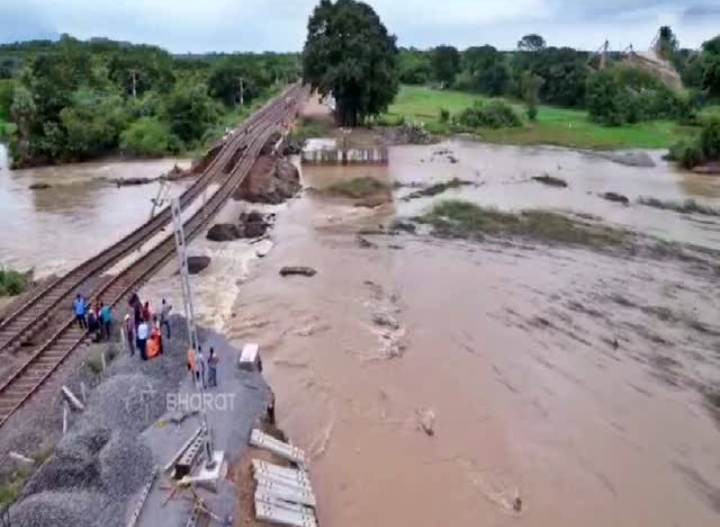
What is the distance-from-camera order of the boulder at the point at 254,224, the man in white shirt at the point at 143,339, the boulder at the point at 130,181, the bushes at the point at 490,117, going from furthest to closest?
the bushes at the point at 490,117, the boulder at the point at 130,181, the boulder at the point at 254,224, the man in white shirt at the point at 143,339

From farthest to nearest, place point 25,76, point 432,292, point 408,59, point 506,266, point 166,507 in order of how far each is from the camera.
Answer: point 408,59 < point 25,76 < point 506,266 < point 432,292 < point 166,507

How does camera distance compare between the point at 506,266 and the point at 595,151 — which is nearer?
the point at 506,266

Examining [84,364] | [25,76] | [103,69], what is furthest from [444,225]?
[103,69]

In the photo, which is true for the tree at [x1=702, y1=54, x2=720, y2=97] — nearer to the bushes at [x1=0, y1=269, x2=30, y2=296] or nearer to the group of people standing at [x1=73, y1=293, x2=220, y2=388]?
the group of people standing at [x1=73, y1=293, x2=220, y2=388]

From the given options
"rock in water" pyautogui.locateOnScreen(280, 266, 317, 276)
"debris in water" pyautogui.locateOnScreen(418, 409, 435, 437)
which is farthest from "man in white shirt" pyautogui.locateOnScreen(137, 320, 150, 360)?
"rock in water" pyautogui.locateOnScreen(280, 266, 317, 276)

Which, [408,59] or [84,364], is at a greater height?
[408,59]

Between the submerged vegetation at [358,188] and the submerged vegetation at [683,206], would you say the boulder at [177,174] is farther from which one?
the submerged vegetation at [683,206]

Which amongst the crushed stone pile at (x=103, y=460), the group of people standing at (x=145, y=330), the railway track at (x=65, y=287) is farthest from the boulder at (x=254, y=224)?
the crushed stone pile at (x=103, y=460)

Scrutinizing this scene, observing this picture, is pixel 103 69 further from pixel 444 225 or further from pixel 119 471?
pixel 119 471
